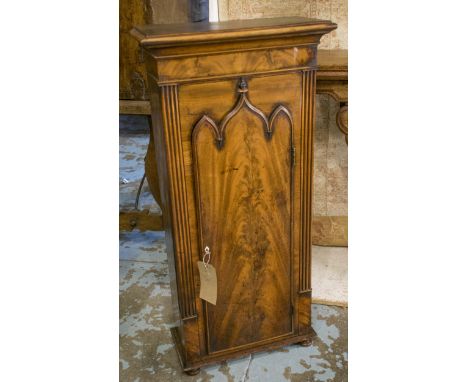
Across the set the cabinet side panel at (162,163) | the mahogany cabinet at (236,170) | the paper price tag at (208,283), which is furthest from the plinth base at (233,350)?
the paper price tag at (208,283)

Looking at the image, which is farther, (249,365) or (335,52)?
(335,52)

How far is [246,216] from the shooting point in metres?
1.89

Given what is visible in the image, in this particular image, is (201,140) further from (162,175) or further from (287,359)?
(287,359)

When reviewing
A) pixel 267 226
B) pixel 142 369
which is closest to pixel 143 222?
pixel 142 369

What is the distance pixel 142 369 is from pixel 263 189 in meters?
0.90

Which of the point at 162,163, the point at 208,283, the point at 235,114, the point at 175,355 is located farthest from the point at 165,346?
the point at 235,114

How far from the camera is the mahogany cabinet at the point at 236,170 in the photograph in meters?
1.66

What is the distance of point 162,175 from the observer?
1877 mm

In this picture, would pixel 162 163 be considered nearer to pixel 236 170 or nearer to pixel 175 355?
pixel 236 170

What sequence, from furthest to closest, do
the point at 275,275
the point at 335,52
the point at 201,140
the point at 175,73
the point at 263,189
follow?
the point at 335,52 → the point at 275,275 → the point at 263,189 → the point at 201,140 → the point at 175,73

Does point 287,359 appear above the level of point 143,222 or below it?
below

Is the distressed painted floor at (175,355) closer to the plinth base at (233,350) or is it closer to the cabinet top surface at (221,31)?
the plinth base at (233,350)

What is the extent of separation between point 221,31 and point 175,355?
4.35 ft

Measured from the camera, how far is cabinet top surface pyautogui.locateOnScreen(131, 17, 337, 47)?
5.11 feet
